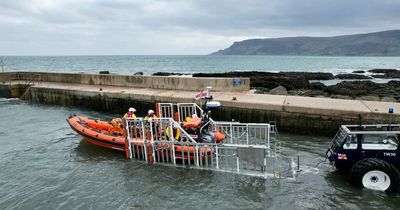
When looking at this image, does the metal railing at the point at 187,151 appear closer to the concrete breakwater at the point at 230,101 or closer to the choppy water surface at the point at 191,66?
the concrete breakwater at the point at 230,101

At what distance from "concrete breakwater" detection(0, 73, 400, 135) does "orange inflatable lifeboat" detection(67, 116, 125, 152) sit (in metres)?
4.81

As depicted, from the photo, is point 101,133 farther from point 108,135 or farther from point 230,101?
point 230,101

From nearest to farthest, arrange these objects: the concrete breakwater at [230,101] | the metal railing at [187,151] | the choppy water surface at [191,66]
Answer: the metal railing at [187,151] → the concrete breakwater at [230,101] → the choppy water surface at [191,66]

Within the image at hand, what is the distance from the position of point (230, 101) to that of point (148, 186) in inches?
285

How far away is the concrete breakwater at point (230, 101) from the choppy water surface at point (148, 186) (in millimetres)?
1648

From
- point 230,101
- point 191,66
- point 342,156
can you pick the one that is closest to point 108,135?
point 230,101

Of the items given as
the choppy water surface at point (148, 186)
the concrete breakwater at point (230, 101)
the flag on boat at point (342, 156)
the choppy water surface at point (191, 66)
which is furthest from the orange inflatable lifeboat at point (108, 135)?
the choppy water surface at point (191, 66)

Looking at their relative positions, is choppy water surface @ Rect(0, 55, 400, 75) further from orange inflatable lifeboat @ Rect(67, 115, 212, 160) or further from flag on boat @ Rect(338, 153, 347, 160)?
flag on boat @ Rect(338, 153, 347, 160)

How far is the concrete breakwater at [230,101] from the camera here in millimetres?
13281

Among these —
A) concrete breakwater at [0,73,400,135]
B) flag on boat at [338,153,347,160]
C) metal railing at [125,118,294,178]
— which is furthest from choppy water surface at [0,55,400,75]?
flag on boat at [338,153,347,160]

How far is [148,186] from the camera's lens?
9094 millimetres

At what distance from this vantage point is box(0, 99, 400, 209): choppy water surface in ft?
26.5

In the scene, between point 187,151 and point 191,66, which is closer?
point 187,151

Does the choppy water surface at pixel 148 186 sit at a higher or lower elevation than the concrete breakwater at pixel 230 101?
lower
